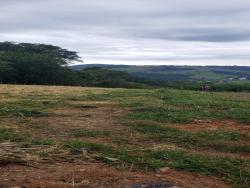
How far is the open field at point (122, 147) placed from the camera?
5551 millimetres

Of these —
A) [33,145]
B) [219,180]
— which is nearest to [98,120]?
[33,145]

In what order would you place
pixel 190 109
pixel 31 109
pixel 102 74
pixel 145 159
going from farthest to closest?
pixel 102 74 < pixel 190 109 < pixel 31 109 < pixel 145 159

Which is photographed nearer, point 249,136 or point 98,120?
point 249,136

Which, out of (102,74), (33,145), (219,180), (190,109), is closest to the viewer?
(219,180)

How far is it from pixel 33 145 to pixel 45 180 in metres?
1.60

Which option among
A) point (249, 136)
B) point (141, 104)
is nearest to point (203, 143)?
point (249, 136)

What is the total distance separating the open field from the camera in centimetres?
555

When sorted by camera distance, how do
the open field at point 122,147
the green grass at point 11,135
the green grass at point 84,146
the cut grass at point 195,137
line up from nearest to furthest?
the open field at point 122,147 → the green grass at point 84,146 → the green grass at point 11,135 → the cut grass at point 195,137

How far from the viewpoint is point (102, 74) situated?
3988 centimetres

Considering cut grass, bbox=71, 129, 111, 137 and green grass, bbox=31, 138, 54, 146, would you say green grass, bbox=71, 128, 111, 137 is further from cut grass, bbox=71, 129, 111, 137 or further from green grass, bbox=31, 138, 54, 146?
green grass, bbox=31, 138, 54, 146

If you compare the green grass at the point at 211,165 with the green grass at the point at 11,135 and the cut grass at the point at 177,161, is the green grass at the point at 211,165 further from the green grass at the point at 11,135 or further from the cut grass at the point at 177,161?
the green grass at the point at 11,135

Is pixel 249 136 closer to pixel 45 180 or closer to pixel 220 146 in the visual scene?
pixel 220 146

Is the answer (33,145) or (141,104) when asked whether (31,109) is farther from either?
(33,145)

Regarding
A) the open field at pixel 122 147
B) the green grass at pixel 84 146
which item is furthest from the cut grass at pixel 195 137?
the green grass at pixel 84 146
